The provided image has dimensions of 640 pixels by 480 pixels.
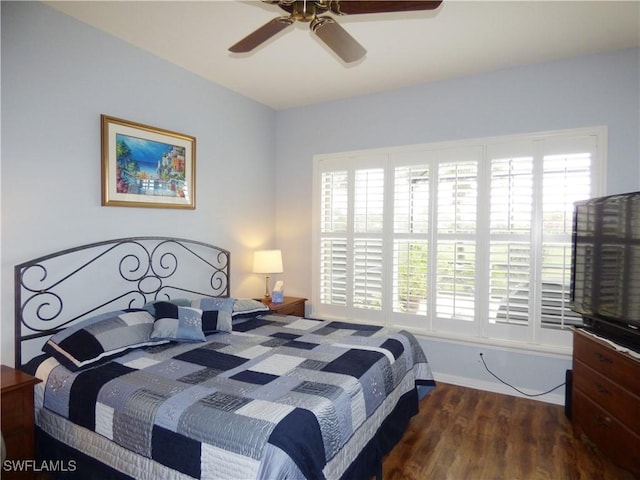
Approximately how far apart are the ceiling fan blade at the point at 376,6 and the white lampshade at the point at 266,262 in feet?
8.15

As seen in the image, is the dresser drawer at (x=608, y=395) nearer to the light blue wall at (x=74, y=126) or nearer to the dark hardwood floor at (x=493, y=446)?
the dark hardwood floor at (x=493, y=446)

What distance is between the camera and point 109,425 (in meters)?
1.74

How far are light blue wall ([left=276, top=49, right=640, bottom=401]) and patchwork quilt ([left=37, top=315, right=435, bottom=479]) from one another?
1.24 metres

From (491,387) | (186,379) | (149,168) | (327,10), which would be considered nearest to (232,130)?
(149,168)

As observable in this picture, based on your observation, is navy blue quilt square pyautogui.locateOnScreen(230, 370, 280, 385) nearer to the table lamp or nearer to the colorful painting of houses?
the colorful painting of houses

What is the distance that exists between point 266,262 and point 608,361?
2.79 meters

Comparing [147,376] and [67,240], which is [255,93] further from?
[147,376]

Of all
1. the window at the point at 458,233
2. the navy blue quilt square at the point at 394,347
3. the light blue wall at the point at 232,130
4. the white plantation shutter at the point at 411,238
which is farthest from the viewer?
the white plantation shutter at the point at 411,238

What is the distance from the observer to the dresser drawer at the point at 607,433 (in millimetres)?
2037

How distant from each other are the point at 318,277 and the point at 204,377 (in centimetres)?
227

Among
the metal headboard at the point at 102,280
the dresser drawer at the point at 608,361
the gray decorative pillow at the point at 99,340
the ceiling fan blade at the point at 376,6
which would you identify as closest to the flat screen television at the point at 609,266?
the dresser drawer at the point at 608,361

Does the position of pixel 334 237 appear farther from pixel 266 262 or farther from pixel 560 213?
pixel 560 213

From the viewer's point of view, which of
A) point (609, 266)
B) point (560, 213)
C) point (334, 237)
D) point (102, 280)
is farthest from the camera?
point (334, 237)

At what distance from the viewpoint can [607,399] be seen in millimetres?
2270
